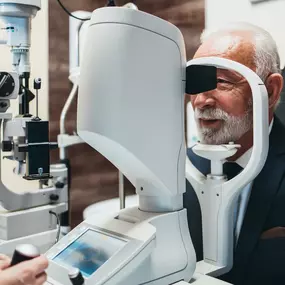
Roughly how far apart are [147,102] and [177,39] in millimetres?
161

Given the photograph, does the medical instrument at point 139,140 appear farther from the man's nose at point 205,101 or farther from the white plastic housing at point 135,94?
the man's nose at point 205,101

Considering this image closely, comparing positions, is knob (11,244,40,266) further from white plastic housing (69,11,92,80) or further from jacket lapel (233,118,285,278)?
white plastic housing (69,11,92,80)

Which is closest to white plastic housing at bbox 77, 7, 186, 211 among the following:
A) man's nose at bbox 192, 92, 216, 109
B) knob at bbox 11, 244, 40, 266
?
knob at bbox 11, 244, 40, 266

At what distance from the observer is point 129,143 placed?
78 centimetres

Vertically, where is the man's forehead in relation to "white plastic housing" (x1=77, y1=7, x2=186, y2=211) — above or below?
above

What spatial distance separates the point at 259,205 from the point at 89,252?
599 millimetres

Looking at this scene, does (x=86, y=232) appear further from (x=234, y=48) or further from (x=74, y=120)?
(x=74, y=120)

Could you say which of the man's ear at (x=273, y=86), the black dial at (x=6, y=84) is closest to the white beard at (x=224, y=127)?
the man's ear at (x=273, y=86)

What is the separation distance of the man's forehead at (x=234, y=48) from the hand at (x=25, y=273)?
85cm

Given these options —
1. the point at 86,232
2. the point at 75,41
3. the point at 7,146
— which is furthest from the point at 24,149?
the point at 75,41

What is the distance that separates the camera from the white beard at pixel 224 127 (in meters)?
1.21

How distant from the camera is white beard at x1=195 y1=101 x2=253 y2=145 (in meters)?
1.21

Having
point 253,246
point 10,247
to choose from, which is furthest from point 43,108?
point 253,246

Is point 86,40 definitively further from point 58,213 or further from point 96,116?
point 58,213
